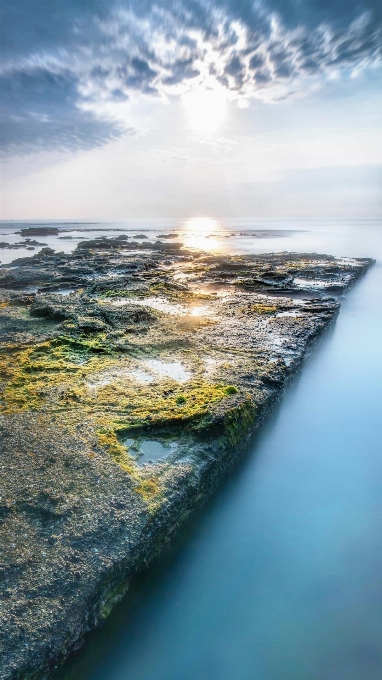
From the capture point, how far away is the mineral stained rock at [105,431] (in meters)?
2.79

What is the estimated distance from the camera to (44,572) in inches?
111

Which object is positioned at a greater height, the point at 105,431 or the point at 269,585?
the point at 105,431

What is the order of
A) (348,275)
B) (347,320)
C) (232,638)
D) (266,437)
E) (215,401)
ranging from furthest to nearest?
(348,275) < (347,320) < (266,437) < (215,401) < (232,638)

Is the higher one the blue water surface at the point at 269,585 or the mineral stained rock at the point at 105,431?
the mineral stained rock at the point at 105,431

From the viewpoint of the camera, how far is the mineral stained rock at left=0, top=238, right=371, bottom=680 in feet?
9.14

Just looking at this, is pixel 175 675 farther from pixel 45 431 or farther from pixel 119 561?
pixel 45 431

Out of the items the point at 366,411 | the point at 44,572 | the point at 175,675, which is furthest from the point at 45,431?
the point at 366,411

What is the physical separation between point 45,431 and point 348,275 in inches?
644

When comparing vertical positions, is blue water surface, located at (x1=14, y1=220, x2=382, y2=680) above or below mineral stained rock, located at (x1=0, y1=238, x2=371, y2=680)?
below

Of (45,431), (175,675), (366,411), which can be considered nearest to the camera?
(175,675)

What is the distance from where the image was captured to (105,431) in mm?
4492

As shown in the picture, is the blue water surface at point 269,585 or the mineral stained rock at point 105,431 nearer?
the mineral stained rock at point 105,431

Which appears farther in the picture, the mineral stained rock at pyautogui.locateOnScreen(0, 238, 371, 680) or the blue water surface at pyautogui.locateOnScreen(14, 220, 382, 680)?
the blue water surface at pyautogui.locateOnScreen(14, 220, 382, 680)

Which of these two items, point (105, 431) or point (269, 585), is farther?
point (105, 431)
